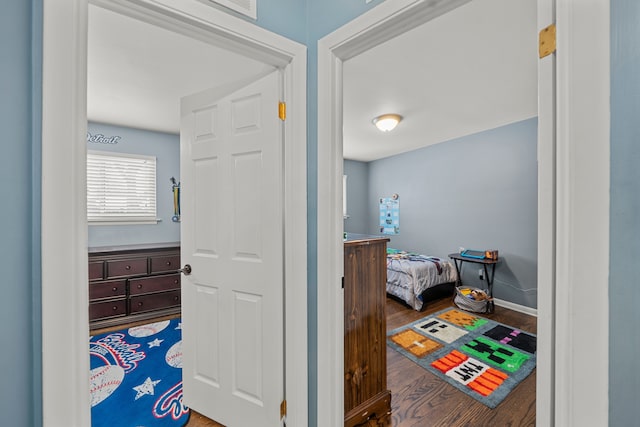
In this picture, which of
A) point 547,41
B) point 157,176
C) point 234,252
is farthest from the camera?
point 157,176

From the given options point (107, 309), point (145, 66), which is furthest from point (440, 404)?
point (107, 309)

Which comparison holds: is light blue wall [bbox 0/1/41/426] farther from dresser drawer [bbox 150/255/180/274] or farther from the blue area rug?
dresser drawer [bbox 150/255/180/274]

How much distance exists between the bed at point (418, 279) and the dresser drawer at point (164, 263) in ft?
9.85

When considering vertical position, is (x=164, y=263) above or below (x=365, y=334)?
above

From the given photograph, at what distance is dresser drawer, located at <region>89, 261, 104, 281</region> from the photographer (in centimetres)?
292

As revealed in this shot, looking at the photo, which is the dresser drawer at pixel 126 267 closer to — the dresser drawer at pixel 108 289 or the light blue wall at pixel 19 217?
the dresser drawer at pixel 108 289

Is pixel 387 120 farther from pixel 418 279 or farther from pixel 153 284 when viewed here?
pixel 153 284

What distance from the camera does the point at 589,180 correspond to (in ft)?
2.06

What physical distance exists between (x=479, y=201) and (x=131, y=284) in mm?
4942

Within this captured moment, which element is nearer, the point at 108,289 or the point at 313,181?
the point at 313,181

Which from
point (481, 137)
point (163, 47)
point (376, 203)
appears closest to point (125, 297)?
point (163, 47)

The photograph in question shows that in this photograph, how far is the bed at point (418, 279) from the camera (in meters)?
3.51

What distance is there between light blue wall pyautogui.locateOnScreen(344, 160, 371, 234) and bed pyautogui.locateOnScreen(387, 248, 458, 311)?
2101 millimetres

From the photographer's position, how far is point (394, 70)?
7.23 feet
